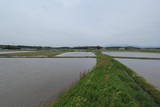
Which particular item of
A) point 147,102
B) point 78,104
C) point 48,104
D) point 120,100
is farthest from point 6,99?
point 147,102

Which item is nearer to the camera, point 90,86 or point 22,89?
point 90,86

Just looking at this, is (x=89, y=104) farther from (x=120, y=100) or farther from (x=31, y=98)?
(x=31, y=98)

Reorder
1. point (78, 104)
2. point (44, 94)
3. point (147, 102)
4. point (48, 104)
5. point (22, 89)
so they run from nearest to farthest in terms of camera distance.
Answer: point (78, 104) < point (147, 102) < point (48, 104) < point (44, 94) < point (22, 89)

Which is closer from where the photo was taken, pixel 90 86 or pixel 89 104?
pixel 89 104

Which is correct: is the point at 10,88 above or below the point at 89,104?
below

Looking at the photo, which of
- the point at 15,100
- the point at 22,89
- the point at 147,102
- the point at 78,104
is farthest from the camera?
the point at 22,89

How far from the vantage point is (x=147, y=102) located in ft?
13.9

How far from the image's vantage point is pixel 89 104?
12.7 feet

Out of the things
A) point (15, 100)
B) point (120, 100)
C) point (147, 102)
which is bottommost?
point (15, 100)

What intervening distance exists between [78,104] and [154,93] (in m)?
4.45

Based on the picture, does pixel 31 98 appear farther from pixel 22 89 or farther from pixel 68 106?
pixel 68 106

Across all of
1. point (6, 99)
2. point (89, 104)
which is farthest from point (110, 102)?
point (6, 99)

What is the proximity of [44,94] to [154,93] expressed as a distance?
6.07 m

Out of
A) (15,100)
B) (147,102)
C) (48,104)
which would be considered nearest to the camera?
(147,102)
